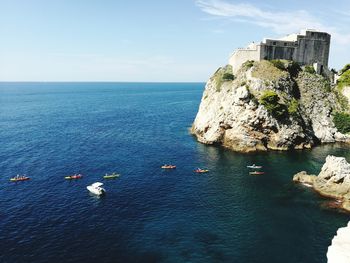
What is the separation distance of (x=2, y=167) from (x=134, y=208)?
41328 millimetres

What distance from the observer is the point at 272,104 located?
88625 mm

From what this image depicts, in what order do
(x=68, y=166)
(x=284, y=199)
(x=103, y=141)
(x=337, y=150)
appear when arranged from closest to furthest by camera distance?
(x=284, y=199)
(x=68, y=166)
(x=337, y=150)
(x=103, y=141)

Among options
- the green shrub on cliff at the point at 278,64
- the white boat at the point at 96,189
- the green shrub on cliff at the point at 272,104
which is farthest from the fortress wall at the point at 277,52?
the white boat at the point at 96,189

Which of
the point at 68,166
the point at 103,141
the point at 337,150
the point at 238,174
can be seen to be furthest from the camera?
the point at 103,141

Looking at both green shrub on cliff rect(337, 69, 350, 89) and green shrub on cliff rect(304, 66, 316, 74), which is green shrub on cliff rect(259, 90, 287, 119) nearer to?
green shrub on cliff rect(304, 66, 316, 74)

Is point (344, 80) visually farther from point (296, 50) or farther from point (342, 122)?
point (296, 50)

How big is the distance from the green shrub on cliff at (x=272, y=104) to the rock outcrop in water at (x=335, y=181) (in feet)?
91.6

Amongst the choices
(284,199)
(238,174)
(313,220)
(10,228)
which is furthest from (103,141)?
(313,220)

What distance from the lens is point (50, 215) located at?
172 feet

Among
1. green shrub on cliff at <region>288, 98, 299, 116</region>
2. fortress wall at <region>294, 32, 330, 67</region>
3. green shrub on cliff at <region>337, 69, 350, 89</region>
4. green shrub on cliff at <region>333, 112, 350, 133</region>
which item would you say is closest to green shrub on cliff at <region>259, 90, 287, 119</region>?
green shrub on cliff at <region>288, 98, 299, 116</region>

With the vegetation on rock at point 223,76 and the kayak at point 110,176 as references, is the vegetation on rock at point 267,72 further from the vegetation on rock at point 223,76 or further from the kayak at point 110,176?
the kayak at point 110,176

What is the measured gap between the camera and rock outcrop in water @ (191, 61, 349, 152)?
292 ft

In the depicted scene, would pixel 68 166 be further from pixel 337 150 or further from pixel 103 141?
pixel 337 150

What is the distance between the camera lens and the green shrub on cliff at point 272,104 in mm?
88188
